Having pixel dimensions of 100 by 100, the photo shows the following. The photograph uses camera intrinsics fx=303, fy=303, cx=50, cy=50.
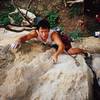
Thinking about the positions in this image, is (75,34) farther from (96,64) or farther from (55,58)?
(55,58)

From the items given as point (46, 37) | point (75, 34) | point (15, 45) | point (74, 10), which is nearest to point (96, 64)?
point (46, 37)

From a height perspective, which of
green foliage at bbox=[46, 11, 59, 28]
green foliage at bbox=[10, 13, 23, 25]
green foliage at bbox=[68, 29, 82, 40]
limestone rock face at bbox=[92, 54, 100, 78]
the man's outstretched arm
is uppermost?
the man's outstretched arm

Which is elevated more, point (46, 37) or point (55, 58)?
point (46, 37)

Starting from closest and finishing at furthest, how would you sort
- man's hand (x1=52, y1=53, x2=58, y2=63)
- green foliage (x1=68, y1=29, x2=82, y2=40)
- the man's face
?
1. man's hand (x1=52, y1=53, x2=58, y2=63)
2. the man's face
3. green foliage (x1=68, y1=29, x2=82, y2=40)

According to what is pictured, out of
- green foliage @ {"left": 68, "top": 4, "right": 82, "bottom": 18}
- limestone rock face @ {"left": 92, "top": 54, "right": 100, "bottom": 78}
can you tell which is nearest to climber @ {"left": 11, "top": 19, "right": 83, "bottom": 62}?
limestone rock face @ {"left": 92, "top": 54, "right": 100, "bottom": 78}

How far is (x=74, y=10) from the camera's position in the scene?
38.1 feet

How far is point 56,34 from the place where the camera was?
5742mm

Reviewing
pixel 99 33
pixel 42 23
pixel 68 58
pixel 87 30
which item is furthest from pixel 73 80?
pixel 87 30

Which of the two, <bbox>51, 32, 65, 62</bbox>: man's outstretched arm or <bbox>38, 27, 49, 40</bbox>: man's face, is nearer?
<bbox>51, 32, 65, 62</bbox>: man's outstretched arm

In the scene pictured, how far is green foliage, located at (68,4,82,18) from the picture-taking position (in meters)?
11.5

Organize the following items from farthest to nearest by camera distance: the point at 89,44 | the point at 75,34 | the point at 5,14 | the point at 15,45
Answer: the point at 5,14, the point at 75,34, the point at 89,44, the point at 15,45

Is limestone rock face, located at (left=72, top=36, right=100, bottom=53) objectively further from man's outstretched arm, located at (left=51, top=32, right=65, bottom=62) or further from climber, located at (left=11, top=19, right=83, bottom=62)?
man's outstretched arm, located at (left=51, top=32, right=65, bottom=62)

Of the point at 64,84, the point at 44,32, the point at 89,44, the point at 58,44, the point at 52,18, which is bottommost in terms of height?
the point at 52,18

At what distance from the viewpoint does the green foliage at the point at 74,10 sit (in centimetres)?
1152
